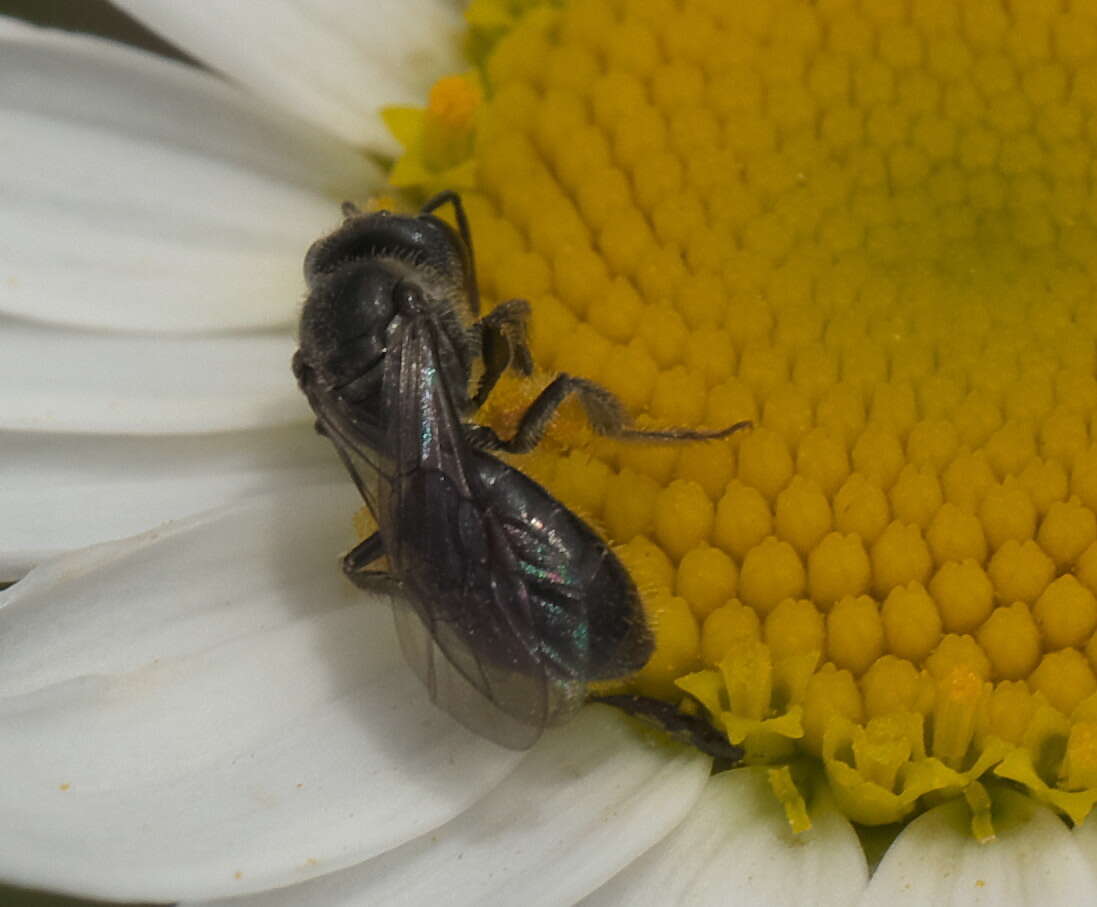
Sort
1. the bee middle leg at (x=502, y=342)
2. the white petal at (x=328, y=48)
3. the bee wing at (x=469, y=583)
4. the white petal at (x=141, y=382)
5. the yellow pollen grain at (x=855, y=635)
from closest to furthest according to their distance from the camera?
the bee wing at (x=469, y=583) < the yellow pollen grain at (x=855, y=635) < the bee middle leg at (x=502, y=342) < the white petal at (x=141, y=382) < the white petal at (x=328, y=48)

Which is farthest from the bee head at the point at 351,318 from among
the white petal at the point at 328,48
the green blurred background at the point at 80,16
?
the green blurred background at the point at 80,16

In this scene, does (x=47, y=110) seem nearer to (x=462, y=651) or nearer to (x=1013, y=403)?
(x=462, y=651)

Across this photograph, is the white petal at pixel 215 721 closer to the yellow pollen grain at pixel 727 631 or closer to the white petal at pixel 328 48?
the yellow pollen grain at pixel 727 631

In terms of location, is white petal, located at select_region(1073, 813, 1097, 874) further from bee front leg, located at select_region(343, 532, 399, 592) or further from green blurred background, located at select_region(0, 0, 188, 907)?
green blurred background, located at select_region(0, 0, 188, 907)

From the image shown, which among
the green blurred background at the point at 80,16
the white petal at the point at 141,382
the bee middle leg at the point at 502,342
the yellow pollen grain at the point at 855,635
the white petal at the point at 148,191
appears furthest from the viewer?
the green blurred background at the point at 80,16

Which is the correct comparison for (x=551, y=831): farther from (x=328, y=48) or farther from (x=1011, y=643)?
(x=328, y=48)

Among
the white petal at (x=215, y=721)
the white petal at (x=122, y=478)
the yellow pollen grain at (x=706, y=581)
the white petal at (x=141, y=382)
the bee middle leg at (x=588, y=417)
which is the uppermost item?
Result: the bee middle leg at (x=588, y=417)

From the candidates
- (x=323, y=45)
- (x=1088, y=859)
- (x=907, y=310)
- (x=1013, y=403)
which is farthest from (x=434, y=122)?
(x=1088, y=859)
